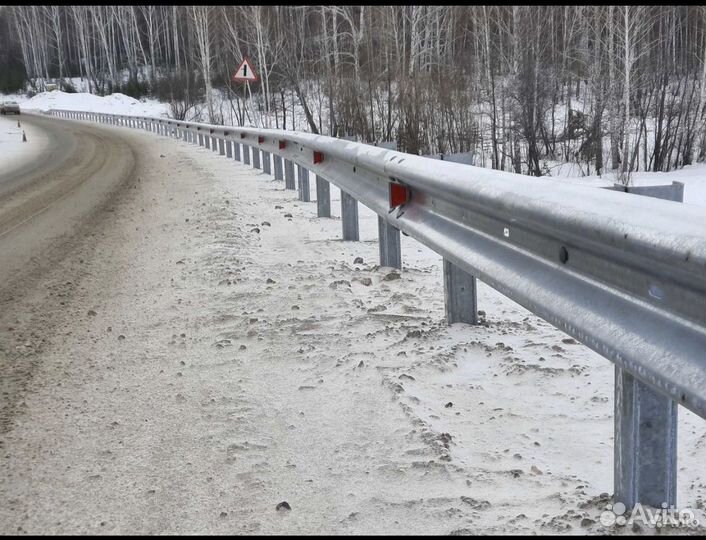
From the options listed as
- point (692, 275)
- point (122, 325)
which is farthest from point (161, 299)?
point (692, 275)

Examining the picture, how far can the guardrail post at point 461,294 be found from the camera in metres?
4.68

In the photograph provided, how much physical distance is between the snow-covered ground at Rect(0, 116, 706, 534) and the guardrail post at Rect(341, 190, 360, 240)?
1490 millimetres

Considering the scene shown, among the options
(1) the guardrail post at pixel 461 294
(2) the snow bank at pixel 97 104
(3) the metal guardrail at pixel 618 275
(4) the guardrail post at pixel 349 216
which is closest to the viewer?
(3) the metal guardrail at pixel 618 275

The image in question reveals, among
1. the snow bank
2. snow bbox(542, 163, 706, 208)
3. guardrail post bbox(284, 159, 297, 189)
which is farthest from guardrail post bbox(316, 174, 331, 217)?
the snow bank

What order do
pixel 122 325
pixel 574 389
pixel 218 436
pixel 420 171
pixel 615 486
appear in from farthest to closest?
pixel 122 325 → pixel 420 171 → pixel 574 389 → pixel 218 436 → pixel 615 486

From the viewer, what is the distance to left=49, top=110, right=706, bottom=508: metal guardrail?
6.55ft

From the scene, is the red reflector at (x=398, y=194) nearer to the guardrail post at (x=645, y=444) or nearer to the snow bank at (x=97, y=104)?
the guardrail post at (x=645, y=444)

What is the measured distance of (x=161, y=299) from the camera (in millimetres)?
5594

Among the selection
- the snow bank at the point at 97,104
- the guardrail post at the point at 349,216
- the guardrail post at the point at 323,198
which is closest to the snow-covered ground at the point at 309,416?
the guardrail post at the point at 349,216

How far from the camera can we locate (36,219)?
971 centimetres

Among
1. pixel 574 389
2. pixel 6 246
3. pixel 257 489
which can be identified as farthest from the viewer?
pixel 6 246

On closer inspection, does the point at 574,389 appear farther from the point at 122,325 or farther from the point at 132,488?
the point at 122,325

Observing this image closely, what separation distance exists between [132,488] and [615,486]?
1.56 meters

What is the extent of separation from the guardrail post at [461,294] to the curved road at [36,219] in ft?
7.36
